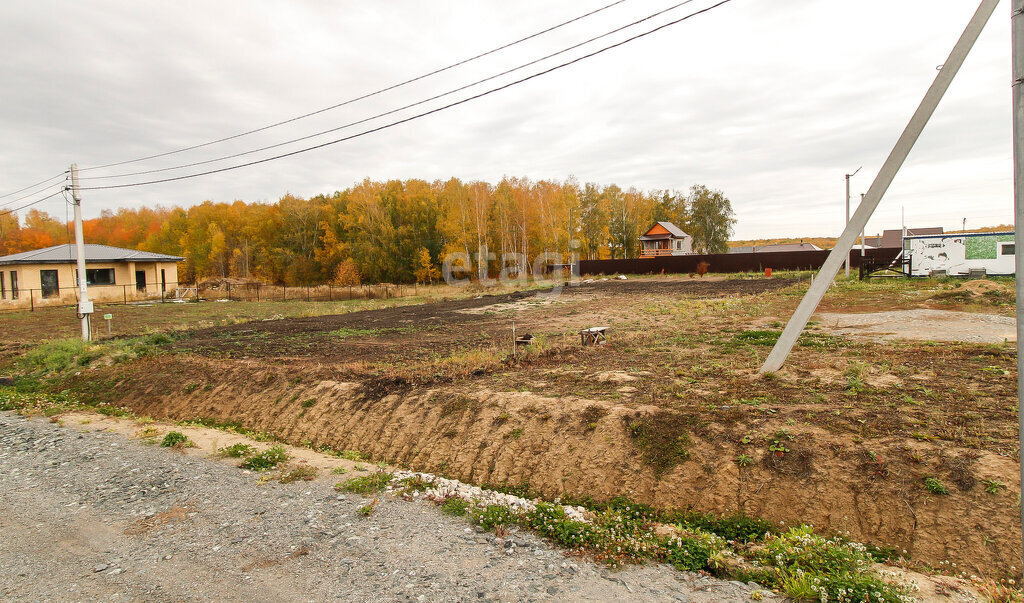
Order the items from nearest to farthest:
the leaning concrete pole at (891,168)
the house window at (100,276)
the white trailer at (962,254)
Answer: the leaning concrete pole at (891,168)
the white trailer at (962,254)
the house window at (100,276)

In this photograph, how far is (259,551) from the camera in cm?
455

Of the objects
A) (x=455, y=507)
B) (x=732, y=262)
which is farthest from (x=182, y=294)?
(x=732, y=262)

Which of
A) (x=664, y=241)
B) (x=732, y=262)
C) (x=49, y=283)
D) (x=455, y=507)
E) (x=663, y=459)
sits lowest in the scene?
(x=455, y=507)

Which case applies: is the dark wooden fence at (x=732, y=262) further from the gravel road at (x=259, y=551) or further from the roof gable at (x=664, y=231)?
the gravel road at (x=259, y=551)

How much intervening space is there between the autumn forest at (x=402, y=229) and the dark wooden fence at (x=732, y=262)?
624 centimetres

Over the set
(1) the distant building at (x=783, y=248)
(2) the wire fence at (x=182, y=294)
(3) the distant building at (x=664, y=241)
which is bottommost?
(2) the wire fence at (x=182, y=294)

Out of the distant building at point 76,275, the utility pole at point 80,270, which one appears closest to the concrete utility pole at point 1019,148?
the utility pole at point 80,270

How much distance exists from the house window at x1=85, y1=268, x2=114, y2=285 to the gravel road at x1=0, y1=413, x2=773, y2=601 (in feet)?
128

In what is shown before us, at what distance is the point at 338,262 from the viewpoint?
63625 mm

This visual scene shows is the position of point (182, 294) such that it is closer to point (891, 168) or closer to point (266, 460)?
point (266, 460)

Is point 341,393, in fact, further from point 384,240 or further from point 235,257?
point 235,257

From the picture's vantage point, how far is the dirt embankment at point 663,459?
444 cm

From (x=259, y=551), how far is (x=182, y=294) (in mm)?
44325

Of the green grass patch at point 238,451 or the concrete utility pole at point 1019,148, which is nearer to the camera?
the concrete utility pole at point 1019,148
